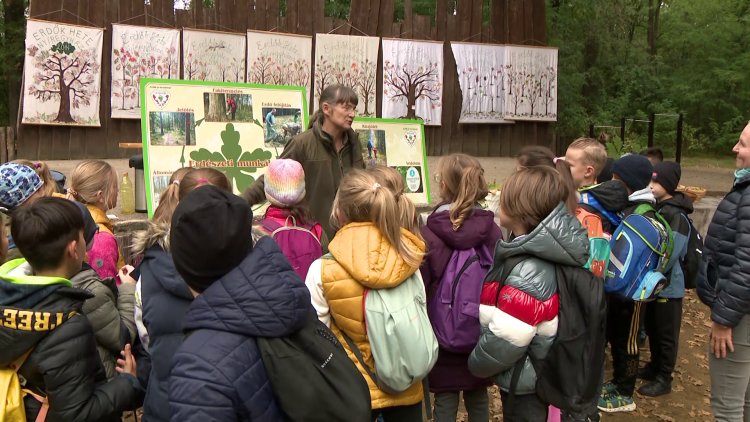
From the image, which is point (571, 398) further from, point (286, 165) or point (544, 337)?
point (286, 165)

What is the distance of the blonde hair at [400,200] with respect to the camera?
8.36 feet

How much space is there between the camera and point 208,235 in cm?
151

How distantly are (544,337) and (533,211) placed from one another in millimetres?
516

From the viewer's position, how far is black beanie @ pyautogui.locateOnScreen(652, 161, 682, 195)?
4.38 m

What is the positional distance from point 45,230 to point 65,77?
802cm

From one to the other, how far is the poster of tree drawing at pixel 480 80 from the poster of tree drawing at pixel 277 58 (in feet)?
9.63

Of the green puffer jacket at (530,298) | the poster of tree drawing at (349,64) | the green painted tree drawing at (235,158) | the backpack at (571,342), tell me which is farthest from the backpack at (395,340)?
the poster of tree drawing at (349,64)

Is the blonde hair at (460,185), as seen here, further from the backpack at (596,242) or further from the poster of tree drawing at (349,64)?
the poster of tree drawing at (349,64)

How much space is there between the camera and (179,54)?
9.73m

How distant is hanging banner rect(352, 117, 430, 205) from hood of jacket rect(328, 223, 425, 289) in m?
2.69

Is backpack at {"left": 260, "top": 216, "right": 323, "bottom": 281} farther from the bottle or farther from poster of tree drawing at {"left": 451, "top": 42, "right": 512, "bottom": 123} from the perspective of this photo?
poster of tree drawing at {"left": 451, "top": 42, "right": 512, "bottom": 123}

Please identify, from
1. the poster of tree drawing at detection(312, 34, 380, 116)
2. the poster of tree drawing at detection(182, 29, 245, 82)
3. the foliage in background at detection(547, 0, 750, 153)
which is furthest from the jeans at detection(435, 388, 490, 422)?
the foliage in background at detection(547, 0, 750, 153)

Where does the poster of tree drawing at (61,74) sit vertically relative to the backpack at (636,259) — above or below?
above

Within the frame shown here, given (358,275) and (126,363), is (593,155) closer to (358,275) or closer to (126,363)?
(358,275)
